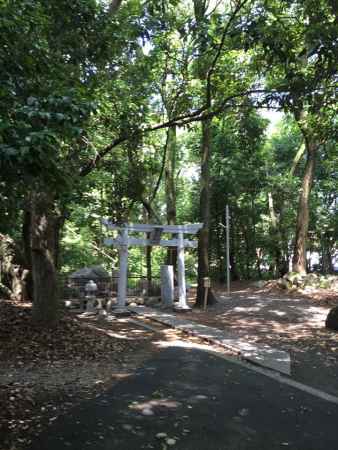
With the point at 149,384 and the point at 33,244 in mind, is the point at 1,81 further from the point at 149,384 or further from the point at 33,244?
the point at 33,244

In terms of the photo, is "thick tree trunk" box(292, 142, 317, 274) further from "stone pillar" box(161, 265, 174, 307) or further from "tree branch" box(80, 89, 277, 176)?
"tree branch" box(80, 89, 277, 176)

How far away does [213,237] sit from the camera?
2689 centimetres

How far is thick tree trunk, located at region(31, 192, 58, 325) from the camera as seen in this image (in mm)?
8508

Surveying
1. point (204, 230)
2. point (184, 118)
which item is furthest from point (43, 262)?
point (204, 230)

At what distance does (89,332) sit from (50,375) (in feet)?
9.54

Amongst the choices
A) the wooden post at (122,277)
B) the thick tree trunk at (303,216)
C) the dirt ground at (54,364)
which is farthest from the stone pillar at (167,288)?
the thick tree trunk at (303,216)

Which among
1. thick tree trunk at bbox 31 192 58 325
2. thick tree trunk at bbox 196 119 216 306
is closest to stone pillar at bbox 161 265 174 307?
thick tree trunk at bbox 196 119 216 306

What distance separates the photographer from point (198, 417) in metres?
4.62

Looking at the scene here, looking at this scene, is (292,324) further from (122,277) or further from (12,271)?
(12,271)

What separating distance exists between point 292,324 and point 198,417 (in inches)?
280

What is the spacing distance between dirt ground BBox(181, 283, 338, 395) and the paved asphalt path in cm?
109

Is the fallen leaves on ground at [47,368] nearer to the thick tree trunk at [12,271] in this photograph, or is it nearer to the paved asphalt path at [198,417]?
the paved asphalt path at [198,417]

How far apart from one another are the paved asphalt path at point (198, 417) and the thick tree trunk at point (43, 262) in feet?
9.90

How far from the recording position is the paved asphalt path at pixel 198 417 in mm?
3980
